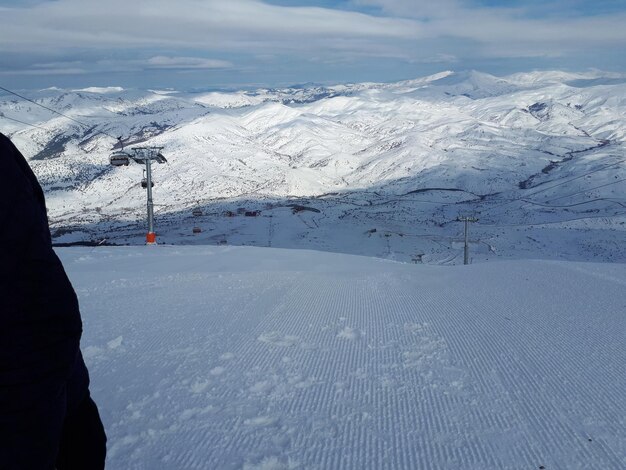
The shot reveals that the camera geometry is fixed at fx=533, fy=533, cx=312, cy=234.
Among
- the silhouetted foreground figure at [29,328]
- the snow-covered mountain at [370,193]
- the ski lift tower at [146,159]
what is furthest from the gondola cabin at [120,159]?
the snow-covered mountain at [370,193]

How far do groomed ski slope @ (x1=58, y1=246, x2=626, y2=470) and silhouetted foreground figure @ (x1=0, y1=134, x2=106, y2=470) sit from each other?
194 cm

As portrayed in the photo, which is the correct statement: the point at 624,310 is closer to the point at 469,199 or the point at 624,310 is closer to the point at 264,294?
the point at 264,294

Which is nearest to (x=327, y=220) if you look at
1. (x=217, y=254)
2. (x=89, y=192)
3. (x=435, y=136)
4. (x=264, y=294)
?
(x=217, y=254)

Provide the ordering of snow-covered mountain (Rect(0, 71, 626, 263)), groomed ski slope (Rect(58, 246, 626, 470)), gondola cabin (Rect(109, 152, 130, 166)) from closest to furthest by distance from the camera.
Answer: groomed ski slope (Rect(58, 246, 626, 470))
gondola cabin (Rect(109, 152, 130, 166))
snow-covered mountain (Rect(0, 71, 626, 263))

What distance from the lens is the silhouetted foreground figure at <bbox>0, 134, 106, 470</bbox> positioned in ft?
5.67

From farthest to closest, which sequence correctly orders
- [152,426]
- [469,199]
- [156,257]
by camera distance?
[469,199] < [156,257] < [152,426]

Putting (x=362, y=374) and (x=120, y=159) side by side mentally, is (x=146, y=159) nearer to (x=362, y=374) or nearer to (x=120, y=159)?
(x=120, y=159)

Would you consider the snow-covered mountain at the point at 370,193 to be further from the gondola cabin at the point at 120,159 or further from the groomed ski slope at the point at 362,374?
the groomed ski slope at the point at 362,374

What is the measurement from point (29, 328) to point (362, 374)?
3787 millimetres

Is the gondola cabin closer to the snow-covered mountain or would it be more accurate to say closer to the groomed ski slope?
the groomed ski slope

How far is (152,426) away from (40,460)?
2356 millimetres

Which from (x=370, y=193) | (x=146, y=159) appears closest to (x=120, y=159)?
(x=146, y=159)

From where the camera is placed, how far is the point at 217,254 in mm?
15266

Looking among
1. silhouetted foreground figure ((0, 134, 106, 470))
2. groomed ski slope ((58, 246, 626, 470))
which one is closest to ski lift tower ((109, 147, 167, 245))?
groomed ski slope ((58, 246, 626, 470))
